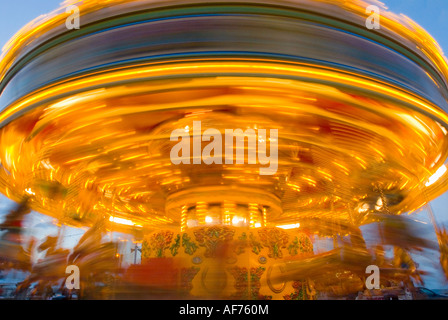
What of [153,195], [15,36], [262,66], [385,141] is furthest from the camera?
[153,195]

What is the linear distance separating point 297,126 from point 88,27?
256cm

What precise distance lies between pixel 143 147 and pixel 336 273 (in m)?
3.10

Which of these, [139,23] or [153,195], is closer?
[139,23]

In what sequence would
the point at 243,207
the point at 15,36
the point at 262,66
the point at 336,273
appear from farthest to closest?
1. the point at 243,207
2. the point at 336,273
3. the point at 15,36
4. the point at 262,66

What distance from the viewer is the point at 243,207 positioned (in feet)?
17.0

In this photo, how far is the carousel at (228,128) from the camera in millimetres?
2861

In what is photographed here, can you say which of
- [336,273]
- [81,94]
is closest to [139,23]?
[81,94]

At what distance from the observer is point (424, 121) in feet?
12.2

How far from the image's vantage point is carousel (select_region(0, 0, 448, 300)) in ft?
9.39

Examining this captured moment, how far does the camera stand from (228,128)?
4.12m

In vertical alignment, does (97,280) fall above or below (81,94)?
below
